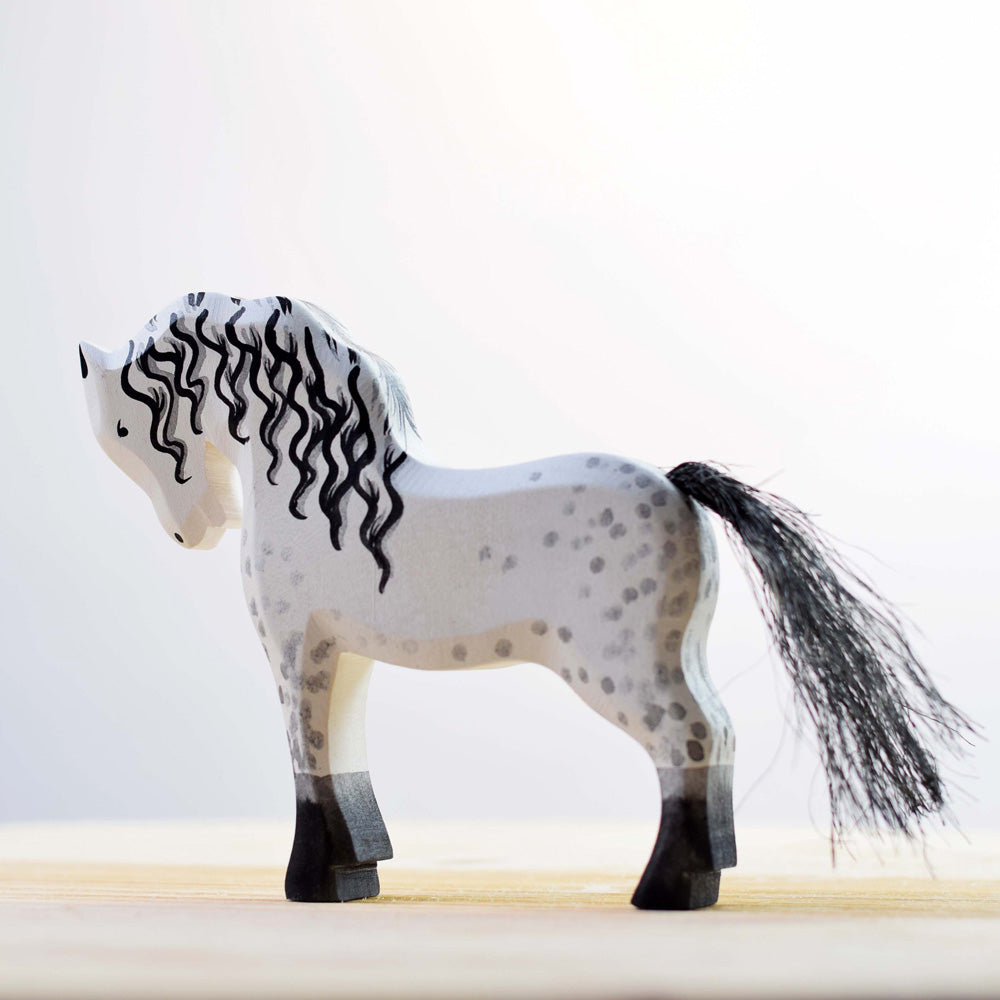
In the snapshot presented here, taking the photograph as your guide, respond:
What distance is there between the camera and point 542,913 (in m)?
1.21

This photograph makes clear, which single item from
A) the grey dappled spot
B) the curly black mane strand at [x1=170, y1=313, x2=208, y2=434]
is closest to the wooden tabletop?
the grey dappled spot

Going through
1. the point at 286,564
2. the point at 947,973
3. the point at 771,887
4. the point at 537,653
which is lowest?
the point at 771,887

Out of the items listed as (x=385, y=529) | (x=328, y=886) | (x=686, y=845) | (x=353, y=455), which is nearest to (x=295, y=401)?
(x=353, y=455)

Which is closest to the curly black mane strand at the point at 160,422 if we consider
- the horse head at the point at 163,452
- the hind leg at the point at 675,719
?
the horse head at the point at 163,452

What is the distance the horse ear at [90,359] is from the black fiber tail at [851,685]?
897 millimetres

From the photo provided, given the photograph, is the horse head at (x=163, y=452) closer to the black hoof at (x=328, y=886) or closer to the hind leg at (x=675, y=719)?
the black hoof at (x=328, y=886)

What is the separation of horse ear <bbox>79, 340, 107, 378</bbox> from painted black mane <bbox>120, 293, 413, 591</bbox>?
61 mm

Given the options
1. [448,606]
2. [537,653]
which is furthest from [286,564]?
[537,653]

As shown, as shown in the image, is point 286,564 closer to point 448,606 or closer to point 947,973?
point 448,606

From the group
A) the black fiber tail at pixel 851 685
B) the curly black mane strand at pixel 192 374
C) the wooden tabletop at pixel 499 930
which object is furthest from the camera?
the curly black mane strand at pixel 192 374

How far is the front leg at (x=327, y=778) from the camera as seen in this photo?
144 centimetres

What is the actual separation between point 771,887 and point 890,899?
0.61 ft

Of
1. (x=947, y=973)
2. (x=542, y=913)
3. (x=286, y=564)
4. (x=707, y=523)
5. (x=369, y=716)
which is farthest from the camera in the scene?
(x=369, y=716)

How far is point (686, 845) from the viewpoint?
1.27 m
